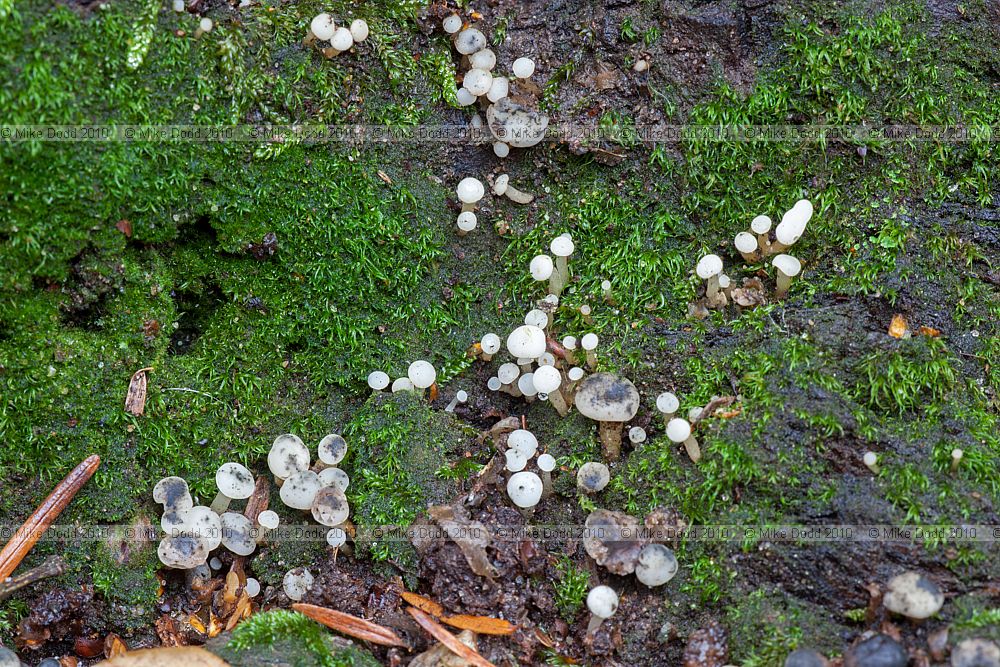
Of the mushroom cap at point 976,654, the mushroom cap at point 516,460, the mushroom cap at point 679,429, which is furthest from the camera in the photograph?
the mushroom cap at point 516,460

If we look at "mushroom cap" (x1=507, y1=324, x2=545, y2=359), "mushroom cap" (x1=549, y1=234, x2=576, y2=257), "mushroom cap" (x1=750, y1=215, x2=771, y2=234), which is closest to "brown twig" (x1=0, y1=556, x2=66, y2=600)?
"mushroom cap" (x1=507, y1=324, x2=545, y2=359)

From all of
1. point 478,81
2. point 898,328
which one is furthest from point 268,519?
point 898,328

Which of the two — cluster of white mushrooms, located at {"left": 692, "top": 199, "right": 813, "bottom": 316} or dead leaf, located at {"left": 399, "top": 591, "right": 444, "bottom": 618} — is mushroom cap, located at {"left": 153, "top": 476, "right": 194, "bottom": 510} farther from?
cluster of white mushrooms, located at {"left": 692, "top": 199, "right": 813, "bottom": 316}


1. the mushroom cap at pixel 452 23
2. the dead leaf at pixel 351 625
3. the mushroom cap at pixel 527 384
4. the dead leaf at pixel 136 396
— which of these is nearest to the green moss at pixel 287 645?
the dead leaf at pixel 351 625

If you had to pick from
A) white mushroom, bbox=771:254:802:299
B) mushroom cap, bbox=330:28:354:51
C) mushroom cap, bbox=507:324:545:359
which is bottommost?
mushroom cap, bbox=507:324:545:359

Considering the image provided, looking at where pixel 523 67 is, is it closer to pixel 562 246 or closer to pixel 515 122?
pixel 515 122

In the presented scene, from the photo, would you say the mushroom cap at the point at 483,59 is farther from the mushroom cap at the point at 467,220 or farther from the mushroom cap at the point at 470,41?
the mushroom cap at the point at 467,220
